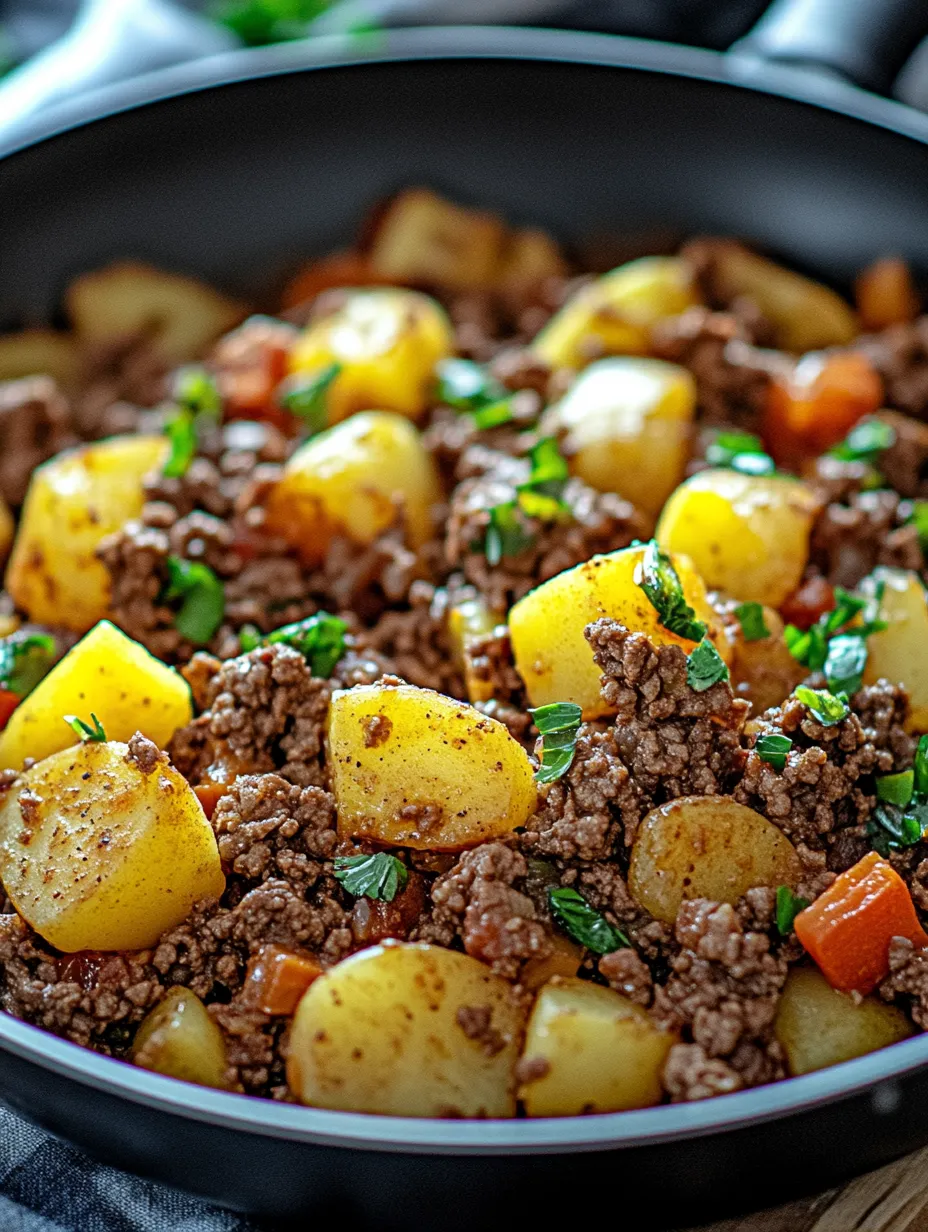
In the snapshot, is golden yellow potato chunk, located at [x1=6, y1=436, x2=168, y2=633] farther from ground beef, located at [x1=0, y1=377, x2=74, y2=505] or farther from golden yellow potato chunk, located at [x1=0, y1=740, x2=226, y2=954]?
golden yellow potato chunk, located at [x1=0, y1=740, x2=226, y2=954]

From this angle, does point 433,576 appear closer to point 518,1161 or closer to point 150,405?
point 150,405

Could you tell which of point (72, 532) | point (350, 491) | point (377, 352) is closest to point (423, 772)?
point (350, 491)

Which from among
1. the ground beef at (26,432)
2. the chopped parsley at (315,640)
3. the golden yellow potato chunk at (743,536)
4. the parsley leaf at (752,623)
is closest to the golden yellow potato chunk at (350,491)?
the chopped parsley at (315,640)

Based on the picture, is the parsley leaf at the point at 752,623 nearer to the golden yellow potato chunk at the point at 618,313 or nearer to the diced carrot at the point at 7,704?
the golden yellow potato chunk at the point at 618,313

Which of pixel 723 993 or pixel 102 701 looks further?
pixel 102 701

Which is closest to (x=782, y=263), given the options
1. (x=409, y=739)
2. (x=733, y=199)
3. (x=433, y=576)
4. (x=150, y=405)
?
(x=733, y=199)

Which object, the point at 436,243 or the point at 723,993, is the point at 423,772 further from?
the point at 436,243
